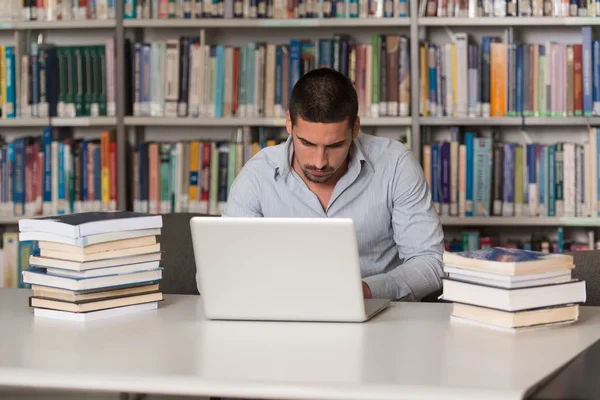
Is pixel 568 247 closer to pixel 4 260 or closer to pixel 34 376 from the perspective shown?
pixel 4 260

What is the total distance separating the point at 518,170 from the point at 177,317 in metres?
2.01

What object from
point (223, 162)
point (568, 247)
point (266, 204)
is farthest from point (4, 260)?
point (568, 247)

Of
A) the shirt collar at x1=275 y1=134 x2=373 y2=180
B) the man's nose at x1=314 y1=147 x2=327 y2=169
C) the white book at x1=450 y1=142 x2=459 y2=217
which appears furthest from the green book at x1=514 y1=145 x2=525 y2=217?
the man's nose at x1=314 y1=147 x2=327 y2=169

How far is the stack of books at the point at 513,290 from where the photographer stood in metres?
1.71

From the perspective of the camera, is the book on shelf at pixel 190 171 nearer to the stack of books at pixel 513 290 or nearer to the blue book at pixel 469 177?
the blue book at pixel 469 177

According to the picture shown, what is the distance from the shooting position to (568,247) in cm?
360

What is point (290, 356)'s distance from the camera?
1.57 meters

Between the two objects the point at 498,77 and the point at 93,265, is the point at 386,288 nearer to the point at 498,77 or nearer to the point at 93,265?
the point at 93,265

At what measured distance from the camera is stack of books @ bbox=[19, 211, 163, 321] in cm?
190

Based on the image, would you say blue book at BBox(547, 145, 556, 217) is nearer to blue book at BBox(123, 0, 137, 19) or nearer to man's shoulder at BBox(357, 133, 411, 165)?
man's shoulder at BBox(357, 133, 411, 165)

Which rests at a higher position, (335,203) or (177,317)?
(335,203)

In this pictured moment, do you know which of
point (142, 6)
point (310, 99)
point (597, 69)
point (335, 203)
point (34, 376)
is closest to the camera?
point (34, 376)

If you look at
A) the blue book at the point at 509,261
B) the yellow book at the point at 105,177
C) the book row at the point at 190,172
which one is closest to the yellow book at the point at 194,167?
the book row at the point at 190,172

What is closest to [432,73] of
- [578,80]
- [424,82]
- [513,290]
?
[424,82]
